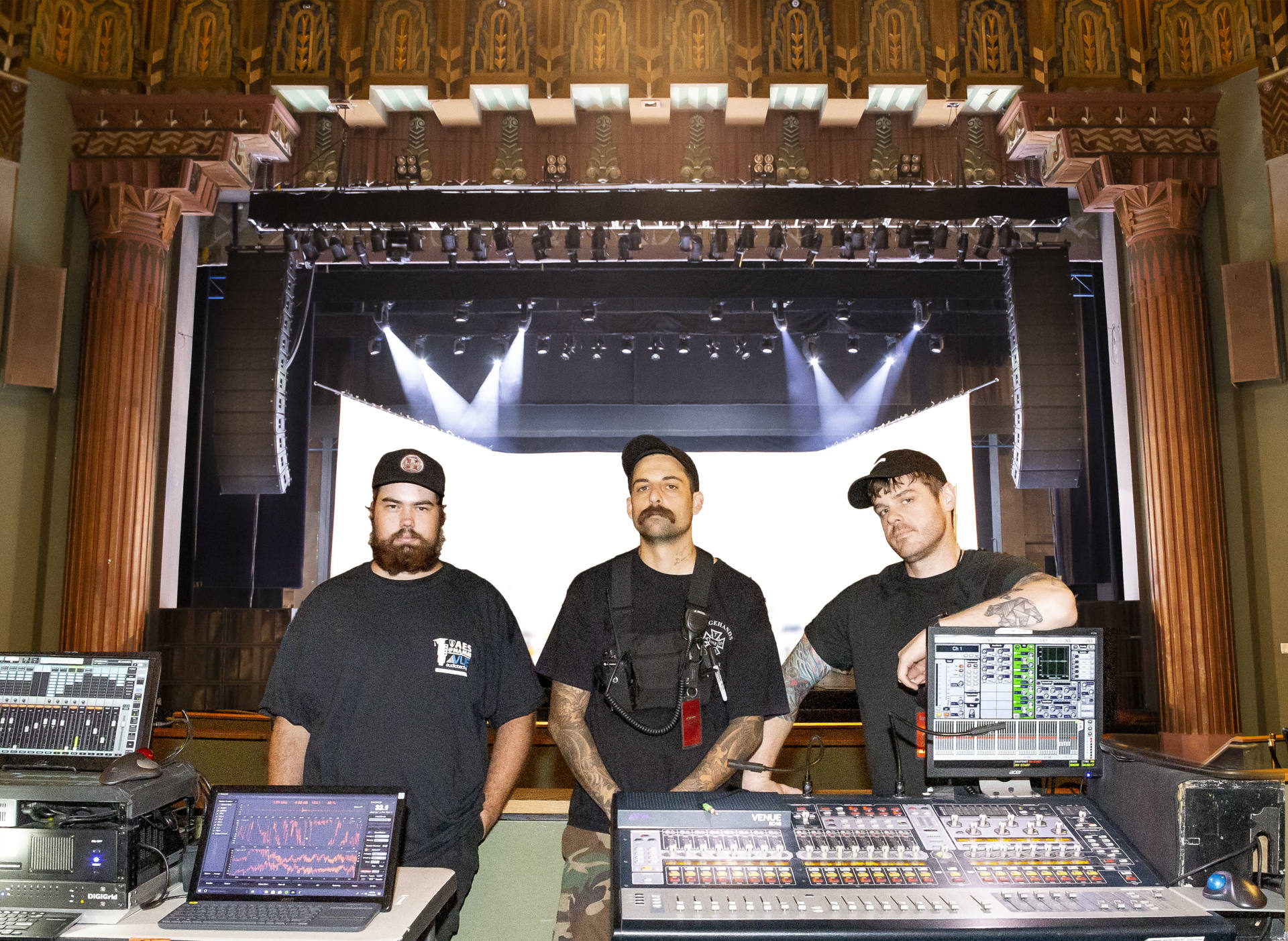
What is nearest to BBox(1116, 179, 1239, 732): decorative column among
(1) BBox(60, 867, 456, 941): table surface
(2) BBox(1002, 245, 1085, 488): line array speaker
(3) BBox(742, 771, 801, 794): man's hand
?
(2) BBox(1002, 245, 1085, 488): line array speaker

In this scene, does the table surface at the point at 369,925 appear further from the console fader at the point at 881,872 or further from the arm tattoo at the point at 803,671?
the arm tattoo at the point at 803,671

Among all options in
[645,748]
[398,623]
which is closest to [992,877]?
[645,748]

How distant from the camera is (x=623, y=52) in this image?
6887mm

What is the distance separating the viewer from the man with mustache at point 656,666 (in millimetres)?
2559

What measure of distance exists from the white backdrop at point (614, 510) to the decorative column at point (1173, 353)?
232 centimetres

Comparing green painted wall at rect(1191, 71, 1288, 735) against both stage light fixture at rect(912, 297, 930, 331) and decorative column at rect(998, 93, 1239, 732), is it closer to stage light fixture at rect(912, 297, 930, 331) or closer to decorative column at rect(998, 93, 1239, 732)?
decorative column at rect(998, 93, 1239, 732)

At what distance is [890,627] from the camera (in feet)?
8.70

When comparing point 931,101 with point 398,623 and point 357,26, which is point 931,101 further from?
point 398,623

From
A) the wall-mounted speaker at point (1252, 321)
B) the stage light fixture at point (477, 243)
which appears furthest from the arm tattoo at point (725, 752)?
the stage light fixture at point (477, 243)

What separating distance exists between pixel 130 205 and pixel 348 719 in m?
5.89

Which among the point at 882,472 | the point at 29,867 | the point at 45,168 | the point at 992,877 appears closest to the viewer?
the point at 992,877

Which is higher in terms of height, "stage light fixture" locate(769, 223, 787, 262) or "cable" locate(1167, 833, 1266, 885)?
"stage light fixture" locate(769, 223, 787, 262)

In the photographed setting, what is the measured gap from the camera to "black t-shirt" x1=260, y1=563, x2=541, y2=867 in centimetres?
246

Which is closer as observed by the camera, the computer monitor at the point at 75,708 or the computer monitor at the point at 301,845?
A: the computer monitor at the point at 301,845
